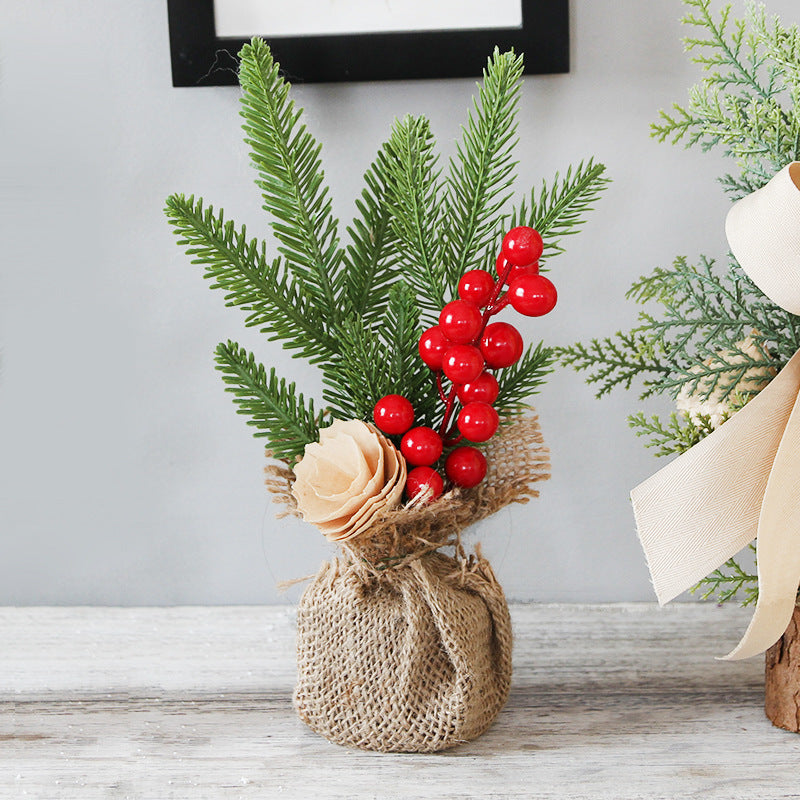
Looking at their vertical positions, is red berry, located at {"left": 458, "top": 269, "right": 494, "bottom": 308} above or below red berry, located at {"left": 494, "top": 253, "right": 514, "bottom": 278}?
below

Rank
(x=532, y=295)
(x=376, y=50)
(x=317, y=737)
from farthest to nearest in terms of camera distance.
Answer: (x=376, y=50) < (x=317, y=737) < (x=532, y=295)

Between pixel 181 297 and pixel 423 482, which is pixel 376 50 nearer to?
pixel 181 297

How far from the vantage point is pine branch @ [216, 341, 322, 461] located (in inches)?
23.1

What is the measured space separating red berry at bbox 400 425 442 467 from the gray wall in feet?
0.63

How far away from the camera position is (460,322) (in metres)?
0.53

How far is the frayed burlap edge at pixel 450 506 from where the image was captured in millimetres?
570

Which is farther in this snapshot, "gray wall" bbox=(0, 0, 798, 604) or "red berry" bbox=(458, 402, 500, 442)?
"gray wall" bbox=(0, 0, 798, 604)

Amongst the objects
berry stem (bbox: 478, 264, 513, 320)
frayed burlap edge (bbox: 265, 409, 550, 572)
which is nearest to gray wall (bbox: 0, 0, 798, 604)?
frayed burlap edge (bbox: 265, 409, 550, 572)

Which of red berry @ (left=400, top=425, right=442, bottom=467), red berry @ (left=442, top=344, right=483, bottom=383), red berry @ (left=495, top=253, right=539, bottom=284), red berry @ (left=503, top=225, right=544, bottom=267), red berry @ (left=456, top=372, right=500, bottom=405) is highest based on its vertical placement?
red berry @ (left=503, top=225, right=544, bottom=267)

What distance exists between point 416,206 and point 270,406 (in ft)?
0.56

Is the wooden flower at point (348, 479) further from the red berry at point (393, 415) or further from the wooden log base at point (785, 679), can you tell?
the wooden log base at point (785, 679)

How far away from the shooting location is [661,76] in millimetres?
754

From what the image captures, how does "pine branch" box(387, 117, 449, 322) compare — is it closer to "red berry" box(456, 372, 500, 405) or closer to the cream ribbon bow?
"red berry" box(456, 372, 500, 405)

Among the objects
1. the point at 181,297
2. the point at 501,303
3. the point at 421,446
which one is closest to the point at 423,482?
the point at 421,446
